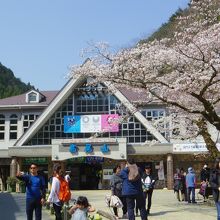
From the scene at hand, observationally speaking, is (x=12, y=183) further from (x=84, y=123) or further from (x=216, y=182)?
(x=216, y=182)

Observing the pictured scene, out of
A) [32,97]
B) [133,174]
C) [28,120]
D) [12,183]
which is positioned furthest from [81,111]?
[133,174]

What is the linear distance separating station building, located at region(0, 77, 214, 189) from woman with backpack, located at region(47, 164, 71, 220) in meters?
24.7

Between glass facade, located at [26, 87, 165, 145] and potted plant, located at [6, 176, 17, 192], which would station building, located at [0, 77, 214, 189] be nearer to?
glass facade, located at [26, 87, 165, 145]

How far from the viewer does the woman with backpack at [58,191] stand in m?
10.6

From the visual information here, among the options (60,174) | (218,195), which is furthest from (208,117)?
(60,174)

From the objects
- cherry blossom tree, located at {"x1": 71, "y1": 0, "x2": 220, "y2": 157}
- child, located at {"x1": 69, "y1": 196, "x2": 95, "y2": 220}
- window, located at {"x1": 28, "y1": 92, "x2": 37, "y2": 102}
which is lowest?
child, located at {"x1": 69, "y1": 196, "x2": 95, "y2": 220}

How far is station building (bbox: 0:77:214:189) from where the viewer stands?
36312 millimetres

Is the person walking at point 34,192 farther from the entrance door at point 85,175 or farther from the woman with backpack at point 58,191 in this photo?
the entrance door at point 85,175

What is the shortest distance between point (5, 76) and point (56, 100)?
227 feet

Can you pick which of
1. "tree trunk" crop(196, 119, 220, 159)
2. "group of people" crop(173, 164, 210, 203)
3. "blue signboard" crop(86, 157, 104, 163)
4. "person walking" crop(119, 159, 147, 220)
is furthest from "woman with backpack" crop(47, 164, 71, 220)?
"blue signboard" crop(86, 157, 104, 163)

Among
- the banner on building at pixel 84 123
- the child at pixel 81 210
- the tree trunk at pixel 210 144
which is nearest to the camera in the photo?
the child at pixel 81 210

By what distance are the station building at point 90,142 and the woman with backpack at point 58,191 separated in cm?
2473

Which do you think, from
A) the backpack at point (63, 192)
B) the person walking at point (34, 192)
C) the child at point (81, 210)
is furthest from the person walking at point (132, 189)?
the child at point (81, 210)

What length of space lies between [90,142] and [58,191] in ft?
84.4
